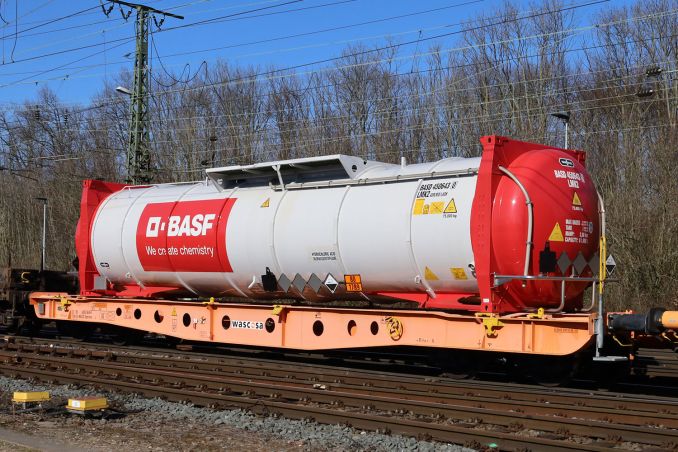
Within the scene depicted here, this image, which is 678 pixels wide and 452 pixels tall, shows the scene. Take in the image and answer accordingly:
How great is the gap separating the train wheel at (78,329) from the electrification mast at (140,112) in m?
9.29

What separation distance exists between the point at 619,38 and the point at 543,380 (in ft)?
85.2

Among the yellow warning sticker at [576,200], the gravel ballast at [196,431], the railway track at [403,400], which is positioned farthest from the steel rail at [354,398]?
the yellow warning sticker at [576,200]

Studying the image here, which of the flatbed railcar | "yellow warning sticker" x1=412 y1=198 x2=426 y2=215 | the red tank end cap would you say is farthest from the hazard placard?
the red tank end cap

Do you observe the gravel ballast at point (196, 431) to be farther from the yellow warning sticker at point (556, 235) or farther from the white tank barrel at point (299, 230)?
the yellow warning sticker at point (556, 235)

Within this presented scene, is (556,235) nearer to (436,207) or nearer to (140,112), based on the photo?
(436,207)

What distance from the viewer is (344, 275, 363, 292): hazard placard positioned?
485 inches

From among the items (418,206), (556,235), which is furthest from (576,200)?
(418,206)

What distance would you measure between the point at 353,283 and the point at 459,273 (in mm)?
2080

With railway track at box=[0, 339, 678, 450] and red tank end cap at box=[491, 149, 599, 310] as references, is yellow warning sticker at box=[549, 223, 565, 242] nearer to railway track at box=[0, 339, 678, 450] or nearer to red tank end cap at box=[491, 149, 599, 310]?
red tank end cap at box=[491, 149, 599, 310]

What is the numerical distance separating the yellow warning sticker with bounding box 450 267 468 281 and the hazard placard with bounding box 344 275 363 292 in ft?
5.87

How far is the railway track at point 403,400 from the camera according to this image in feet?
25.1

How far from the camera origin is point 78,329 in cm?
1888

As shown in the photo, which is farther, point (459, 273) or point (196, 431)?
point (459, 273)

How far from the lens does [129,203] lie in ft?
54.2
